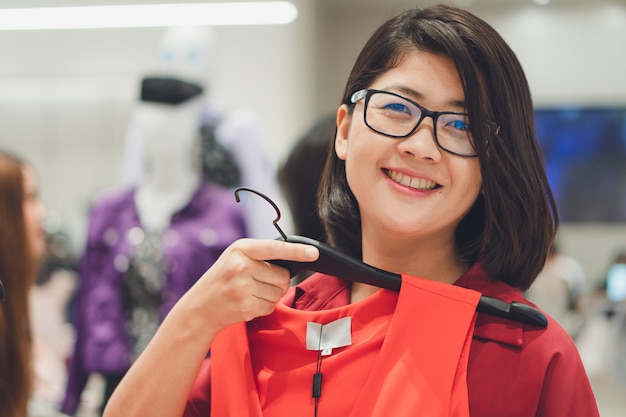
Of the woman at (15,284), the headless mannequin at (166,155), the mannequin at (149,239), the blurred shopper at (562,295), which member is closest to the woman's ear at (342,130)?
the woman at (15,284)

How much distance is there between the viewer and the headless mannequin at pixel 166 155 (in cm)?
302

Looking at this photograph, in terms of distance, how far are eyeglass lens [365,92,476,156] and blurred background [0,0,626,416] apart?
12.9 ft

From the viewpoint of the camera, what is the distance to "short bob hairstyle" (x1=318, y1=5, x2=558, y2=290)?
3.92 feet

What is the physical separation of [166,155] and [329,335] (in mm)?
1924

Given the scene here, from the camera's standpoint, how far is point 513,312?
117 cm

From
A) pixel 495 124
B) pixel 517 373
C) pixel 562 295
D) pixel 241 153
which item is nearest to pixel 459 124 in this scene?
pixel 495 124

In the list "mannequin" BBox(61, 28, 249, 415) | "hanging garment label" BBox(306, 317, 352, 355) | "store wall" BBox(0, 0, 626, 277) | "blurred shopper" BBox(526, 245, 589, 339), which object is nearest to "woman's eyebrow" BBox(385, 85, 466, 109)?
"hanging garment label" BBox(306, 317, 352, 355)

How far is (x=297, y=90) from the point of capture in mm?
6723

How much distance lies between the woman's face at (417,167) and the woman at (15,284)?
123cm

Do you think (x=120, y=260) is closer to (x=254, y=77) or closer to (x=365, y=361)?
(x=365, y=361)

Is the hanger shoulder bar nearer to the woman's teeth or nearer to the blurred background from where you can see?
the woman's teeth

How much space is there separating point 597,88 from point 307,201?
6.52m

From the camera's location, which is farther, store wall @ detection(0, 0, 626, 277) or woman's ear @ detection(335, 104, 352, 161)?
store wall @ detection(0, 0, 626, 277)

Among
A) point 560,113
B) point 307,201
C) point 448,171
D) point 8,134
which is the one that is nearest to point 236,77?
point 8,134
